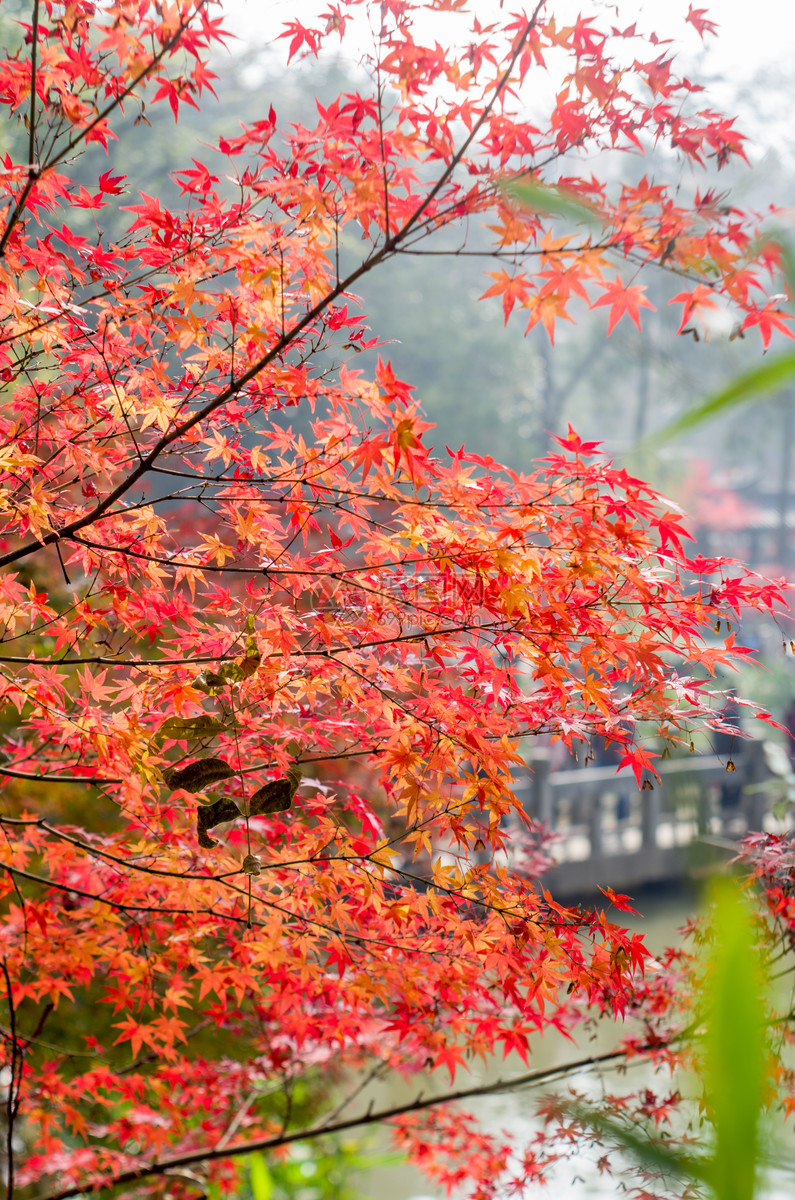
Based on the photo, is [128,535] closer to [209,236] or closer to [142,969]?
[209,236]

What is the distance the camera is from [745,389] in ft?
1.11

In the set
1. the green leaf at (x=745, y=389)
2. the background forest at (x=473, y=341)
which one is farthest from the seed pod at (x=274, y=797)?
the background forest at (x=473, y=341)

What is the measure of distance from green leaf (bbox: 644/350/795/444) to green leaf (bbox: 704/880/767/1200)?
17cm

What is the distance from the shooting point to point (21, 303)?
1.65 metres

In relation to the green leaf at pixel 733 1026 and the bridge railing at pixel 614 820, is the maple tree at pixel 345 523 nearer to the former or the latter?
the green leaf at pixel 733 1026

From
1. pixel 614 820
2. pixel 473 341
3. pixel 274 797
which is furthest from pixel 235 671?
pixel 473 341

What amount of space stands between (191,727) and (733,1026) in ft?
4.79

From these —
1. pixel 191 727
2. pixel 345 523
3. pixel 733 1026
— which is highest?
pixel 345 523

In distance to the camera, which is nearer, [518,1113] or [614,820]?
[518,1113]

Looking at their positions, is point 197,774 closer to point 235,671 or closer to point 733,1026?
point 235,671

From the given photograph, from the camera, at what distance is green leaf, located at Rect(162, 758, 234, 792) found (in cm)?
168

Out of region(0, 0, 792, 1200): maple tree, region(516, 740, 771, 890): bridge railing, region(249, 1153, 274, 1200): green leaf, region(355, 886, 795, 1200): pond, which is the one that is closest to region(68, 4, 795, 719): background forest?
region(516, 740, 771, 890): bridge railing

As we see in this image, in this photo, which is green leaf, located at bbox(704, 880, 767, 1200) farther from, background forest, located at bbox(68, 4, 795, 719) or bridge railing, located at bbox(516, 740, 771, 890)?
background forest, located at bbox(68, 4, 795, 719)

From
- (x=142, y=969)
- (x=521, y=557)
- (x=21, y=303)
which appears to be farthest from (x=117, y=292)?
(x=142, y=969)
